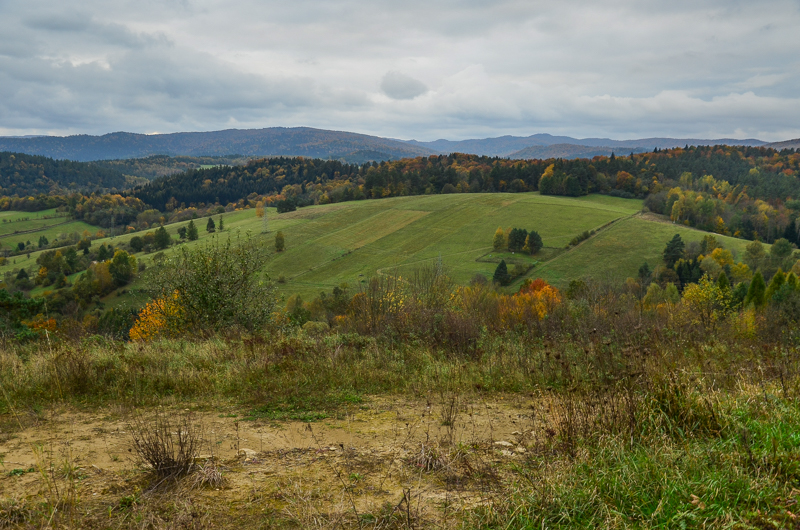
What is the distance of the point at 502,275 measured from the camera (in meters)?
67.6

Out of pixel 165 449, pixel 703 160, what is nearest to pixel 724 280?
pixel 165 449

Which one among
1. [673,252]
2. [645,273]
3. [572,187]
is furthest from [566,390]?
[572,187]

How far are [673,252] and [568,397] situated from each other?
7709 centimetres

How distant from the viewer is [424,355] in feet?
27.5

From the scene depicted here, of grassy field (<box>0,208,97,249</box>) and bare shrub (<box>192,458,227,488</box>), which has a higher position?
bare shrub (<box>192,458,227,488</box>)

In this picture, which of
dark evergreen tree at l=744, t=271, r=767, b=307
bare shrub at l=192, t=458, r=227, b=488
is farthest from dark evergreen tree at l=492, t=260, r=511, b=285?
bare shrub at l=192, t=458, r=227, b=488

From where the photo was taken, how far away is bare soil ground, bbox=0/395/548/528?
3490mm

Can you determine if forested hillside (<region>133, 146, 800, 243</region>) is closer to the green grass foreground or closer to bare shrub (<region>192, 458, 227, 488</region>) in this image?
the green grass foreground

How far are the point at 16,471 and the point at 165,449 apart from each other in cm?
135

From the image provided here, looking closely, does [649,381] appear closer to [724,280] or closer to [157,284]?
[157,284]

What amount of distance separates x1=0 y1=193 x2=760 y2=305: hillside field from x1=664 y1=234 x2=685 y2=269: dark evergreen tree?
1370 millimetres

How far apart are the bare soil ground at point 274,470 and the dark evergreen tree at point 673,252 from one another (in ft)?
247

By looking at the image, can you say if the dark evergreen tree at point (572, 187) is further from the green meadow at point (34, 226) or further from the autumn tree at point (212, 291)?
the green meadow at point (34, 226)

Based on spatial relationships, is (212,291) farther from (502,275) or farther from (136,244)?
(136,244)
